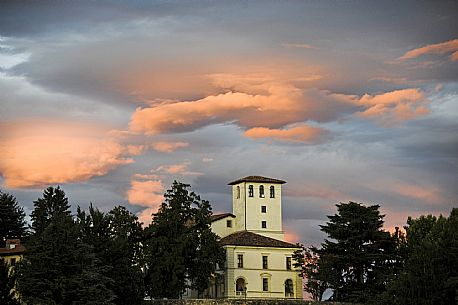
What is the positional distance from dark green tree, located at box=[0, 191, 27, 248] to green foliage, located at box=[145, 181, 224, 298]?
69.3 ft

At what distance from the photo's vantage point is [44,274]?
237ft

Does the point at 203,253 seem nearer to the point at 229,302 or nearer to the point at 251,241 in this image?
the point at 229,302

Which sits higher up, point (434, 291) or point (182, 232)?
point (182, 232)

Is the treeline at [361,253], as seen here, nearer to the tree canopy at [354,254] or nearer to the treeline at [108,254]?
the tree canopy at [354,254]

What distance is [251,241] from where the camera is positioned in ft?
352

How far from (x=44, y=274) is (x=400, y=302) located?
2423 cm

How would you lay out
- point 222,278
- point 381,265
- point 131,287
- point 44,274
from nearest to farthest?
point 44,274 < point 131,287 < point 381,265 < point 222,278

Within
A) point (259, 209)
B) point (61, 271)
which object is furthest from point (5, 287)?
point (259, 209)

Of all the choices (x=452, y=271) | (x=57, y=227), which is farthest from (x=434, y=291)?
(x=57, y=227)

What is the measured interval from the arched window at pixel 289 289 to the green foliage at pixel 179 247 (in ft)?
42.5

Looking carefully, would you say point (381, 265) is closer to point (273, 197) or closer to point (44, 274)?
point (273, 197)

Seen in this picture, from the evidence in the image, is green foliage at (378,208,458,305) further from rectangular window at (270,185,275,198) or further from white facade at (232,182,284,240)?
rectangular window at (270,185,275,198)

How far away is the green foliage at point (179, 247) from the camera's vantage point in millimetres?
91750

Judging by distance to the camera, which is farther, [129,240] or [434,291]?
[129,240]
